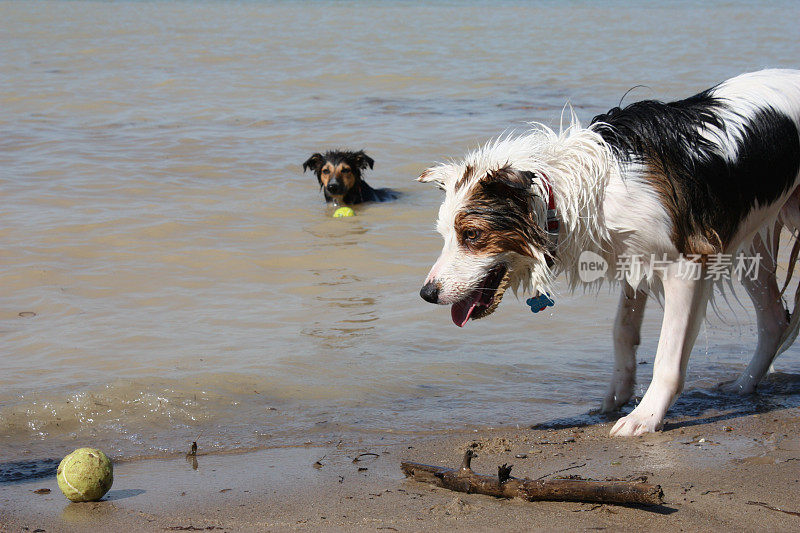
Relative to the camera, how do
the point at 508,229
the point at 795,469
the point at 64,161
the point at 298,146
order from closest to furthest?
the point at 795,469 → the point at 508,229 → the point at 64,161 → the point at 298,146

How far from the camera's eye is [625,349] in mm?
4988

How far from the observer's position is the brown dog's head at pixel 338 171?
1026 cm

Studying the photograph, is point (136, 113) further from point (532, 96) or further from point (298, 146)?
point (532, 96)

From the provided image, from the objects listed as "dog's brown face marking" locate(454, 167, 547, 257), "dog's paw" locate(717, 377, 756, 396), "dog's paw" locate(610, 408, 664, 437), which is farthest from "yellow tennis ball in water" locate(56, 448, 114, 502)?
"dog's paw" locate(717, 377, 756, 396)

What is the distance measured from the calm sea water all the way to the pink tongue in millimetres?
599

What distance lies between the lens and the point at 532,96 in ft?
53.8

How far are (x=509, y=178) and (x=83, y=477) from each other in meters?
2.08

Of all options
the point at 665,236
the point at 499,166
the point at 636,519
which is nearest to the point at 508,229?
the point at 499,166

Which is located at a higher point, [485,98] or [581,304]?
[485,98]

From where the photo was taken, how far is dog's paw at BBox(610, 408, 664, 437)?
440 cm

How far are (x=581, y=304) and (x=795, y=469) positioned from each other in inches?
120

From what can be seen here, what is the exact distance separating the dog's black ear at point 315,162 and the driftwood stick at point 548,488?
774 cm

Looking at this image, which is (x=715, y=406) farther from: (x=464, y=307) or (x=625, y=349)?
(x=464, y=307)

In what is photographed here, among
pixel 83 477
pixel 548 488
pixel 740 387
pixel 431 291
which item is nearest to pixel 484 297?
pixel 431 291
